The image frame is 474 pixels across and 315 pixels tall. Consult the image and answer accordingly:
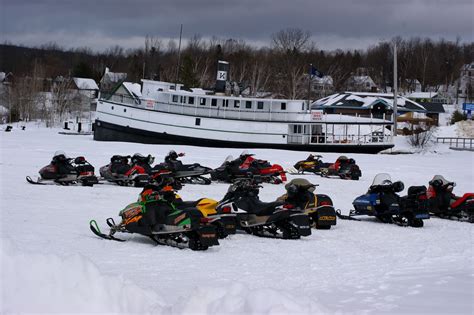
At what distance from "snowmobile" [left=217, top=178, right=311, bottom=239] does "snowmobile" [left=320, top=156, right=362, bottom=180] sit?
13143 mm

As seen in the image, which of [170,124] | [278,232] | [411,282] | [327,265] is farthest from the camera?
[170,124]

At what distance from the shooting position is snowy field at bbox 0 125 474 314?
747 cm

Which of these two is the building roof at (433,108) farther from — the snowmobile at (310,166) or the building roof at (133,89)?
the snowmobile at (310,166)

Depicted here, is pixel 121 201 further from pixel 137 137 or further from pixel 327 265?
pixel 137 137

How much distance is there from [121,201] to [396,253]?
8.32m

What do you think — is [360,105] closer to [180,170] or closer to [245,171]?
[245,171]

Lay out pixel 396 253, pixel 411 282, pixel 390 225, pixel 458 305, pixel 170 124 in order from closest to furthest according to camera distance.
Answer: pixel 458 305 < pixel 411 282 < pixel 396 253 < pixel 390 225 < pixel 170 124

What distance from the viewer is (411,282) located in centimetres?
1043

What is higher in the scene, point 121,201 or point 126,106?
point 126,106

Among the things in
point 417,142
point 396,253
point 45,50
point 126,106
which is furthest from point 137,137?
point 45,50

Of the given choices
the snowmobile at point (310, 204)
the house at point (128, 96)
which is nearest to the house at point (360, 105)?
the house at point (128, 96)

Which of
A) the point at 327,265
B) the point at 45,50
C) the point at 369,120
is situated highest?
the point at 45,50

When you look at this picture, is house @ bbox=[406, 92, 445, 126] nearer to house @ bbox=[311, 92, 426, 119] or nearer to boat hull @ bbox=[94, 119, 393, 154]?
house @ bbox=[311, 92, 426, 119]

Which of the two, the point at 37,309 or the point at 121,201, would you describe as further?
the point at 121,201
